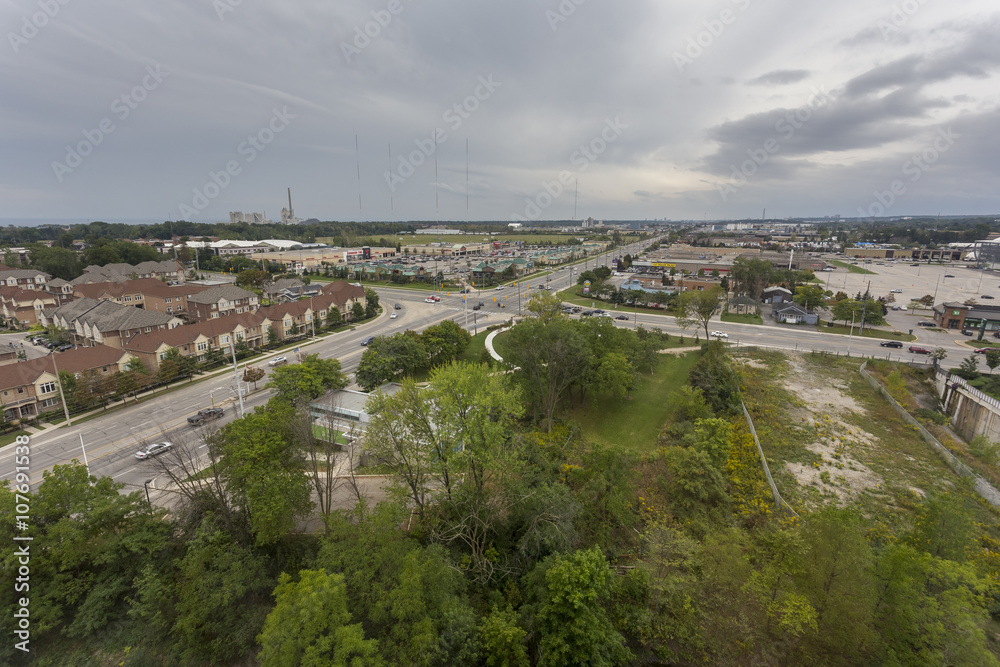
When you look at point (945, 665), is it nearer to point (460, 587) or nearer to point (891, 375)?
point (460, 587)

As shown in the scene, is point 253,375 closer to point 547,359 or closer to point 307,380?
point 307,380

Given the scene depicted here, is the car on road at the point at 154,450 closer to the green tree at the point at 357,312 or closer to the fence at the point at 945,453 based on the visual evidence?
the green tree at the point at 357,312

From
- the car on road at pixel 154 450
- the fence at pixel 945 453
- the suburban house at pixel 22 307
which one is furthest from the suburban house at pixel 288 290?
the fence at pixel 945 453

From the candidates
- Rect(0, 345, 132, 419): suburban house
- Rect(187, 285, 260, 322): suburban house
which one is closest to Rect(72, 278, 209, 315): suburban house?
Rect(187, 285, 260, 322): suburban house

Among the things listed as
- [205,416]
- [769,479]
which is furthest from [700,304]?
[205,416]

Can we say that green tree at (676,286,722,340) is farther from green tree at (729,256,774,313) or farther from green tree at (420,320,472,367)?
green tree at (729,256,774,313)

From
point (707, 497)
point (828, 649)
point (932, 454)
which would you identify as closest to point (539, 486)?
point (707, 497)
